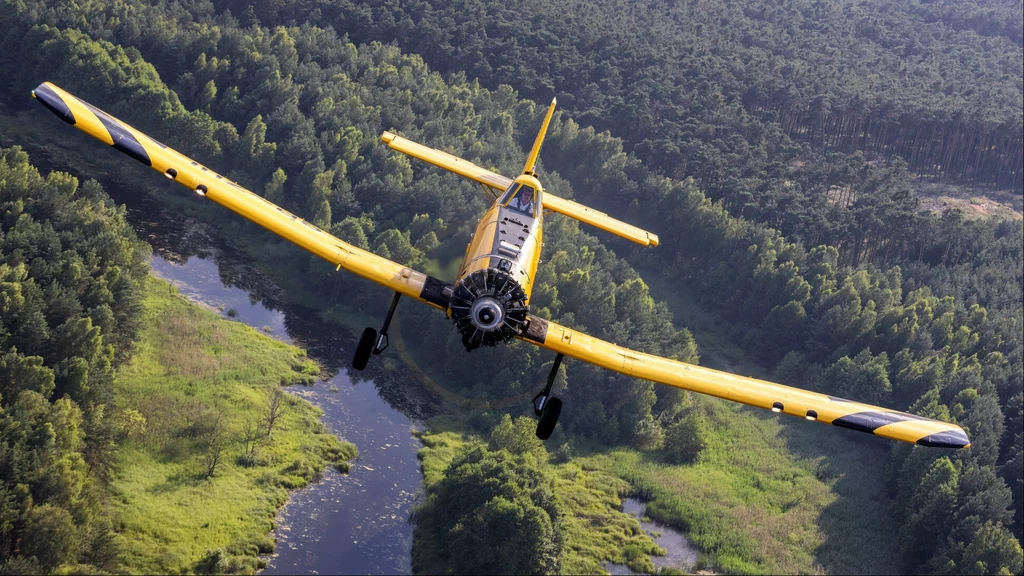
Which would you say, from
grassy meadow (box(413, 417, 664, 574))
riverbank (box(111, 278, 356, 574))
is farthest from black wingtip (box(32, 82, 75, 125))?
grassy meadow (box(413, 417, 664, 574))

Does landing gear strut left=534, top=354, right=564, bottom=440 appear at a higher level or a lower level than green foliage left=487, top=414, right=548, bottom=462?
higher

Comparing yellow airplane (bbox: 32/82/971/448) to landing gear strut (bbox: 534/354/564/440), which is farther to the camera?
landing gear strut (bbox: 534/354/564/440)

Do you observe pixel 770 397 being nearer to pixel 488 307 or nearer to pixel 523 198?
pixel 488 307

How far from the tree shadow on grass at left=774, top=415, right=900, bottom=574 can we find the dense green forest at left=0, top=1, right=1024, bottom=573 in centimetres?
146

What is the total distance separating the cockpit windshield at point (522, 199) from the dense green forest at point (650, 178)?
2705 cm

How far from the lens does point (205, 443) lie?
60281 mm

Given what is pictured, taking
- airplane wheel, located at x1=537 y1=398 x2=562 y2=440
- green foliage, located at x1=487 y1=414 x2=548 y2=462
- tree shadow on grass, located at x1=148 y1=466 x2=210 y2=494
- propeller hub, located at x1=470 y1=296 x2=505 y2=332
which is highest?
propeller hub, located at x1=470 y1=296 x2=505 y2=332

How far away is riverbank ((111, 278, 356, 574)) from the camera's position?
5344 centimetres

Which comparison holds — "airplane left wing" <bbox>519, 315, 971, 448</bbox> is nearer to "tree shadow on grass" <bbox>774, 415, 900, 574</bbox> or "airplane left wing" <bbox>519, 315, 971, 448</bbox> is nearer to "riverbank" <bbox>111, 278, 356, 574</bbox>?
"riverbank" <bbox>111, 278, 356, 574</bbox>

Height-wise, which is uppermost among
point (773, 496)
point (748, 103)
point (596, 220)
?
point (748, 103)

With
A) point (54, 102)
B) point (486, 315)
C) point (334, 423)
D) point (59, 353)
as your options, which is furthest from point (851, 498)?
point (54, 102)

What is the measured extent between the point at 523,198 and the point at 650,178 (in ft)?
256

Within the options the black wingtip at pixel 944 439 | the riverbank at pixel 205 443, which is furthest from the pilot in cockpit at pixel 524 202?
the riverbank at pixel 205 443

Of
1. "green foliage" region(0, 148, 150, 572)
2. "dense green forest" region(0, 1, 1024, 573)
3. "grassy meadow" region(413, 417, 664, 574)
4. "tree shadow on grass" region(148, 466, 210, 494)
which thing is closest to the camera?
Result: "green foliage" region(0, 148, 150, 572)
